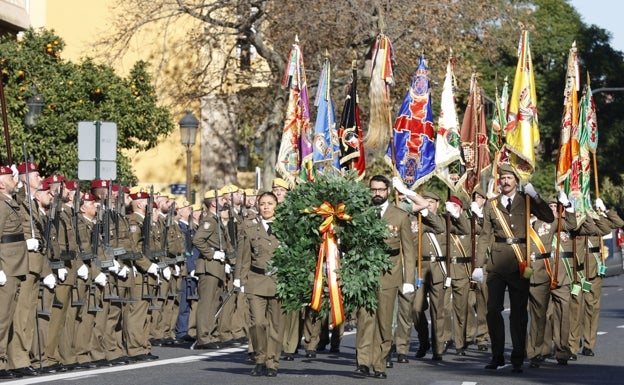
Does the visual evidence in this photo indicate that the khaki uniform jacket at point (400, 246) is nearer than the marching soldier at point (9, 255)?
No

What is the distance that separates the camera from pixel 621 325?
91.4ft

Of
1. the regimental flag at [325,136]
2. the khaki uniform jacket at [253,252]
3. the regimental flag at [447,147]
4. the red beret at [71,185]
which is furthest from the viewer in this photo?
the regimental flag at [325,136]

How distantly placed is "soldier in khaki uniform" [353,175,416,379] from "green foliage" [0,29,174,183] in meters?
17.7

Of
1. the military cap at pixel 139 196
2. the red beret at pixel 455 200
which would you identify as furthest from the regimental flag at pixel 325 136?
the military cap at pixel 139 196

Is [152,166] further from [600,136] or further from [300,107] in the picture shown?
[300,107]

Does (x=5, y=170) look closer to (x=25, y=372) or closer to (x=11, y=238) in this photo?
(x=11, y=238)

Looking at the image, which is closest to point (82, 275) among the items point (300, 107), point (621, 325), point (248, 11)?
point (300, 107)

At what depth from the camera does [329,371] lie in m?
18.2

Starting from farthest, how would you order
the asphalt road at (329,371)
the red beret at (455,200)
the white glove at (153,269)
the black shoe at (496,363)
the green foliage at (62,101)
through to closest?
1. the green foliage at (62,101)
2. the red beret at (455,200)
3. the white glove at (153,269)
4. the black shoe at (496,363)
5. the asphalt road at (329,371)

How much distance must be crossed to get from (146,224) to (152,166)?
3432cm

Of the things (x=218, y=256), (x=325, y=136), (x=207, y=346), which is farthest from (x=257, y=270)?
(x=325, y=136)

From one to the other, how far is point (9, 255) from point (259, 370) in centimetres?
269

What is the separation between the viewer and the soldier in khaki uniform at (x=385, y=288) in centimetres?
1711

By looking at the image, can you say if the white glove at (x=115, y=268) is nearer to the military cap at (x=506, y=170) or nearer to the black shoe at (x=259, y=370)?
the black shoe at (x=259, y=370)
